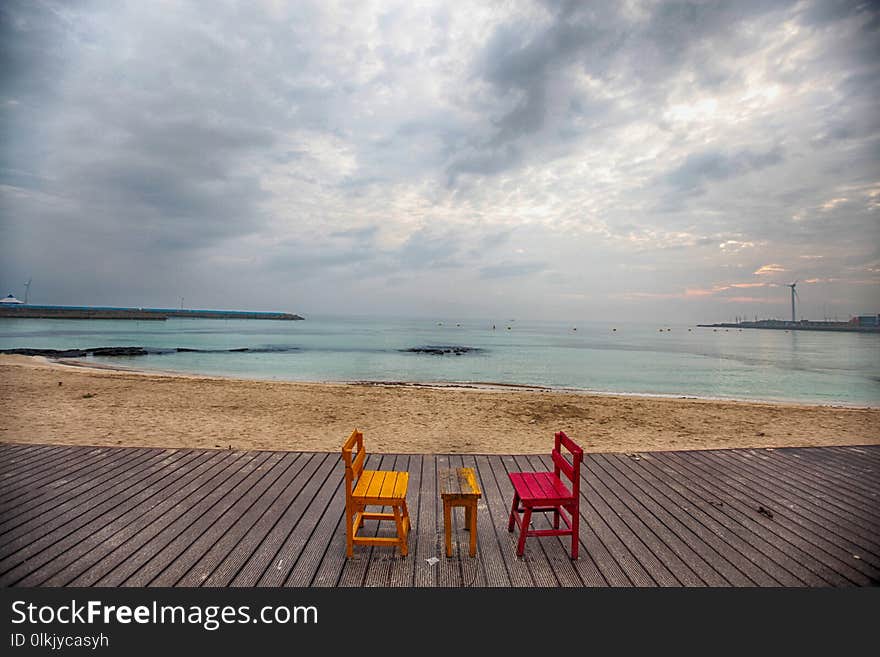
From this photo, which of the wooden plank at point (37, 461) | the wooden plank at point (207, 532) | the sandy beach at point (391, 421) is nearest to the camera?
the wooden plank at point (207, 532)

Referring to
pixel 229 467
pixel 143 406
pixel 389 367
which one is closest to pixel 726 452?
pixel 229 467

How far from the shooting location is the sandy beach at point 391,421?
8.22 metres

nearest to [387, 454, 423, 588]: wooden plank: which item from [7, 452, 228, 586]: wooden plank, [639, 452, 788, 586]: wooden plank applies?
[7, 452, 228, 586]: wooden plank

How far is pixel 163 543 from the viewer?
131 inches

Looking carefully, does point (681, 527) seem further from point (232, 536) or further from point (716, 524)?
point (232, 536)

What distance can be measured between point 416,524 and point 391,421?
272 inches

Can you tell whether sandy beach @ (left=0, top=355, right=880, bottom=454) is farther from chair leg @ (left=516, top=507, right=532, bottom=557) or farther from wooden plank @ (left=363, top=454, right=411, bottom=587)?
chair leg @ (left=516, top=507, right=532, bottom=557)

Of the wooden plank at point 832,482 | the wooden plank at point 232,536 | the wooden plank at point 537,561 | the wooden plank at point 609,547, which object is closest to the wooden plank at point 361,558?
the wooden plank at point 232,536

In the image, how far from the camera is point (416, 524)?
3801 millimetres

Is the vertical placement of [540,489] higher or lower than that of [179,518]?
higher

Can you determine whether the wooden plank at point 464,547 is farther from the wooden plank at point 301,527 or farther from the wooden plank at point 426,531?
the wooden plank at point 301,527

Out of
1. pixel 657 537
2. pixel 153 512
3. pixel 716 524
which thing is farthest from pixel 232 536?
pixel 716 524

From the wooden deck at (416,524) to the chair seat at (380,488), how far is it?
0.47 m

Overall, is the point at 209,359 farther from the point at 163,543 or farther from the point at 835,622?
the point at 835,622
